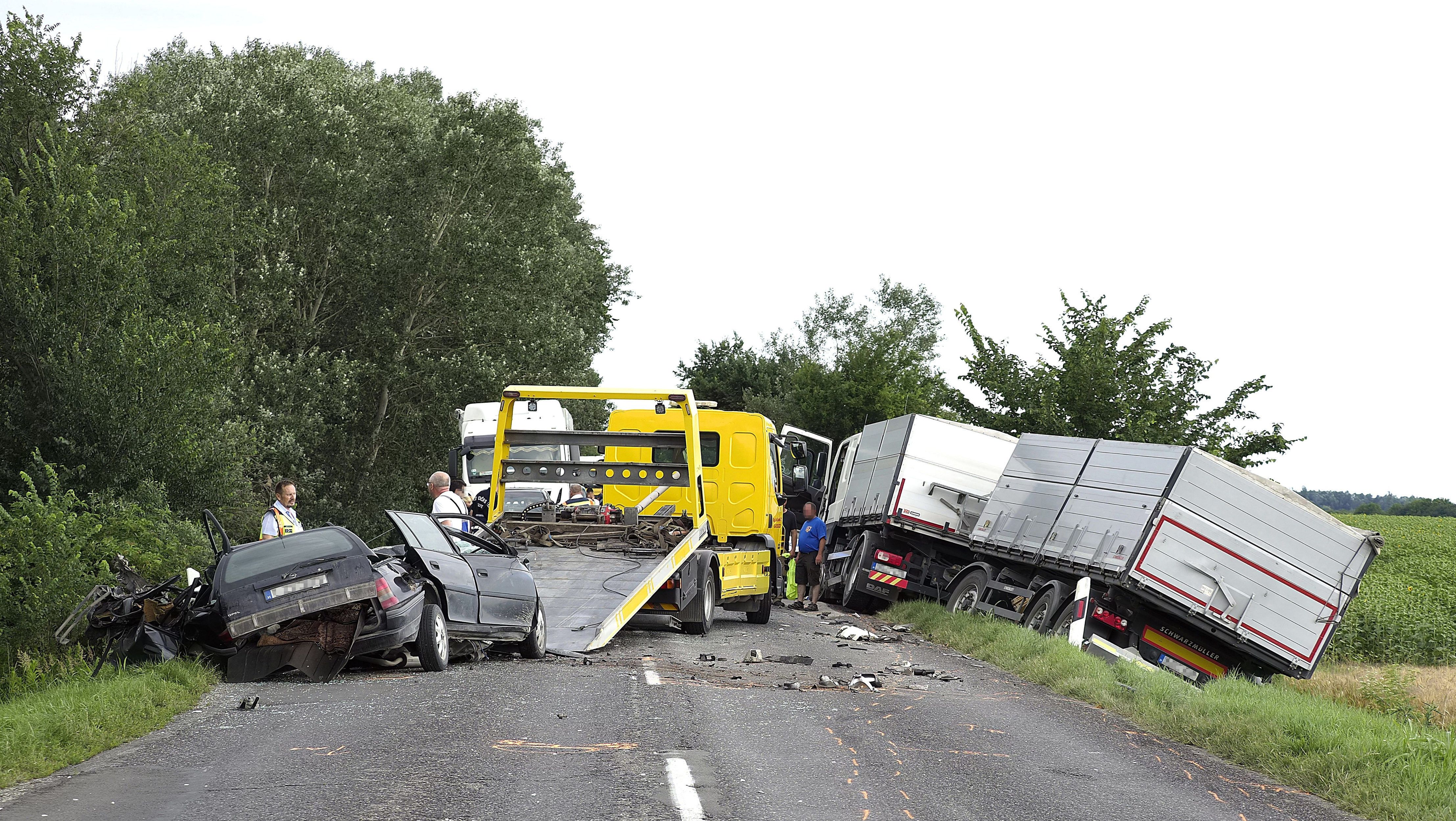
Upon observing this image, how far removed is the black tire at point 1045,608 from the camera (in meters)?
15.8

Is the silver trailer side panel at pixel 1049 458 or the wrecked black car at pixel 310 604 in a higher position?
the silver trailer side panel at pixel 1049 458

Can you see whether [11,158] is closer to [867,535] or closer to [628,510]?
[628,510]

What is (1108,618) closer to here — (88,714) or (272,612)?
(272,612)

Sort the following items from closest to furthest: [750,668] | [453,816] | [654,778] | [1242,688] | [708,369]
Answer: [453,816]
[654,778]
[1242,688]
[750,668]
[708,369]

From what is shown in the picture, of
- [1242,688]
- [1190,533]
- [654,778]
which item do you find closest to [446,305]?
[1190,533]

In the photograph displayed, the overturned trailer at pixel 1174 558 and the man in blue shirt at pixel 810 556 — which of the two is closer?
the overturned trailer at pixel 1174 558

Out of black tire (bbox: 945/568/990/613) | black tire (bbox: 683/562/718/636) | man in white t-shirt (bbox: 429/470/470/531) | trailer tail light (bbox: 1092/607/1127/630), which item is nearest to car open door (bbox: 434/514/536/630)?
man in white t-shirt (bbox: 429/470/470/531)

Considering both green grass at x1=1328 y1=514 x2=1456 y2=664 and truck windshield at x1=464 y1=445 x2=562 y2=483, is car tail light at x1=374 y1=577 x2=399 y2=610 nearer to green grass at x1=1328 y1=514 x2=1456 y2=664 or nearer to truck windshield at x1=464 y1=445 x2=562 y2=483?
green grass at x1=1328 y1=514 x2=1456 y2=664

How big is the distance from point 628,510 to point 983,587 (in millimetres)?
5615

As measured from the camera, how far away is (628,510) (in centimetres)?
1554

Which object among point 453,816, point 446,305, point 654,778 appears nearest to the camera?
point 453,816

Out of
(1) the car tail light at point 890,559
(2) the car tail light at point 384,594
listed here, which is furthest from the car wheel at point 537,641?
(1) the car tail light at point 890,559

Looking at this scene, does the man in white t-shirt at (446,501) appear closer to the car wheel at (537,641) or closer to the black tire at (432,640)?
the car wheel at (537,641)

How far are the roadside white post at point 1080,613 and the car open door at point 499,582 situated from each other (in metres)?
6.03
